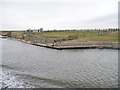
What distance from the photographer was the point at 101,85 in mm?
17438

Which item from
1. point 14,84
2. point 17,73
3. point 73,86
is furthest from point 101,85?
point 17,73

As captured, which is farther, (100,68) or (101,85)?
(100,68)

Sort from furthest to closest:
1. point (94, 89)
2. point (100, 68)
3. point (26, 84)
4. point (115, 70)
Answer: point (100, 68)
point (115, 70)
point (26, 84)
point (94, 89)

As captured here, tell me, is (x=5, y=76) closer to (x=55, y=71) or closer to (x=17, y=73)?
(x=17, y=73)

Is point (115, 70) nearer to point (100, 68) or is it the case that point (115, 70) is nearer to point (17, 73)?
point (100, 68)

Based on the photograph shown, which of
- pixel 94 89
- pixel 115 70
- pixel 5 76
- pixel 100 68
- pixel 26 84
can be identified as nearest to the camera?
pixel 94 89

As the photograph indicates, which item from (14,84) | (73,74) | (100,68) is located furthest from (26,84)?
(100,68)

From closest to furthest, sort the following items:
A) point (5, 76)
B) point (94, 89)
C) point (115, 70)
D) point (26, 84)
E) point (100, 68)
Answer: point (94, 89), point (26, 84), point (5, 76), point (115, 70), point (100, 68)

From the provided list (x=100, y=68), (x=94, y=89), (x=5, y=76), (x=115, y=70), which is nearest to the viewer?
(x=94, y=89)

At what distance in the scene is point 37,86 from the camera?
56.5ft

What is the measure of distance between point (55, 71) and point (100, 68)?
5.55 m

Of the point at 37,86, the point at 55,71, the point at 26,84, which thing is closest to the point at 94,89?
the point at 37,86

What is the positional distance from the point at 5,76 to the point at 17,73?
1.49 meters

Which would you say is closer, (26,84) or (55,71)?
(26,84)
